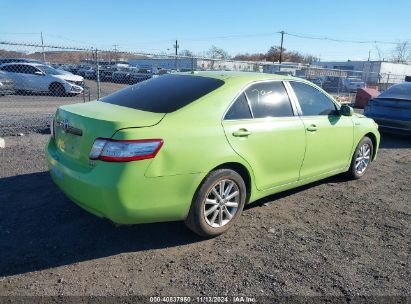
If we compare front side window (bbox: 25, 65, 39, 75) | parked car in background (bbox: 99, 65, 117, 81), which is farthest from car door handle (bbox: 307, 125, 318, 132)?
parked car in background (bbox: 99, 65, 117, 81)

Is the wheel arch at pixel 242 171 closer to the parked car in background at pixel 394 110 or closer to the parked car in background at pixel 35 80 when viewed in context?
the parked car in background at pixel 394 110

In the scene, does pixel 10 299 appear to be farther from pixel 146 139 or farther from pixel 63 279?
pixel 146 139

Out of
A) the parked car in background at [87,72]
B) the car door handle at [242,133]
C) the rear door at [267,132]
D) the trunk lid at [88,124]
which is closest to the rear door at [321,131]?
the rear door at [267,132]

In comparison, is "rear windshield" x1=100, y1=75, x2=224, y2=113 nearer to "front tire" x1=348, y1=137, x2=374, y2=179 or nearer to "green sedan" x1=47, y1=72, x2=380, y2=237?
"green sedan" x1=47, y1=72, x2=380, y2=237

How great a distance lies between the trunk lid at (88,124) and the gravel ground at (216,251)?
2.75ft

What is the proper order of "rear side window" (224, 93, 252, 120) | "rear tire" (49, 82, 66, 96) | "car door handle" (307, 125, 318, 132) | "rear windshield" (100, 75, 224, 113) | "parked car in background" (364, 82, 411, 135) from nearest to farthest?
"rear windshield" (100, 75, 224, 113), "rear side window" (224, 93, 252, 120), "car door handle" (307, 125, 318, 132), "parked car in background" (364, 82, 411, 135), "rear tire" (49, 82, 66, 96)

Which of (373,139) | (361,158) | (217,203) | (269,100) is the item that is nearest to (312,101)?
(269,100)

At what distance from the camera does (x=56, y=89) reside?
16.2 m

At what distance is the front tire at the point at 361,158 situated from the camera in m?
5.47

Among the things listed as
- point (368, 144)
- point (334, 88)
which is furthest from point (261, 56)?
point (368, 144)

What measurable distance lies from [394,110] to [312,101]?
17.0ft

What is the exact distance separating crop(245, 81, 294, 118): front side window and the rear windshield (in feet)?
1.30

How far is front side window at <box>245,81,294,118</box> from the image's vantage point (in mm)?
3877

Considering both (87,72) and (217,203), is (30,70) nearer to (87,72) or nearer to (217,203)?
(217,203)
